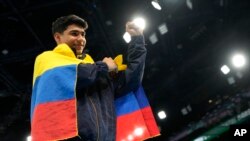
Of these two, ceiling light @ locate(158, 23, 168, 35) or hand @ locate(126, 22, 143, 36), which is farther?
ceiling light @ locate(158, 23, 168, 35)

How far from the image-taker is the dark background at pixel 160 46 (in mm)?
6465

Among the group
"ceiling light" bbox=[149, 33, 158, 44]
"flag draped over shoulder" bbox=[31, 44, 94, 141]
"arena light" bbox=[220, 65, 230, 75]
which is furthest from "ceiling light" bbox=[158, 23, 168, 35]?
"flag draped over shoulder" bbox=[31, 44, 94, 141]

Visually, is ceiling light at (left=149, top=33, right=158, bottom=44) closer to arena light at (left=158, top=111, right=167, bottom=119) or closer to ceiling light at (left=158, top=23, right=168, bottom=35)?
ceiling light at (left=158, top=23, right=168, bottom=35)

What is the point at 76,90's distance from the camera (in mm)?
2158

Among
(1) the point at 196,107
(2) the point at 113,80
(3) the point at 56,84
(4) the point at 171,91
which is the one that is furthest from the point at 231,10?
(3) the point at 56,84

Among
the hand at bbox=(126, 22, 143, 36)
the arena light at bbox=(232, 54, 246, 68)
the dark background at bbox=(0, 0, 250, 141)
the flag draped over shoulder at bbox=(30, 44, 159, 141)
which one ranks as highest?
the dark background at bbox=(0, 0, 250, 141)

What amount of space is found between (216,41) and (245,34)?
25.7 inches

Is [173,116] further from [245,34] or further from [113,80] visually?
[113,80]

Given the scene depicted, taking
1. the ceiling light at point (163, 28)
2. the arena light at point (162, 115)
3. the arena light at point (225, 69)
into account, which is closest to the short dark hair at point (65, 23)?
the ceiling light at point (163, 28)

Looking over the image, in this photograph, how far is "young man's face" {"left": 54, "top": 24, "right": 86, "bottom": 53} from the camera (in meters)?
2.44

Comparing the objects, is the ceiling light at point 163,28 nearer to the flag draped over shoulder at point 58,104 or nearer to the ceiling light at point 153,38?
the ceiling light at point 153,38

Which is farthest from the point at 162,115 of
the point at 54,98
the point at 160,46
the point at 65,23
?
Result: the point at 54,98

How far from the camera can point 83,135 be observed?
198cm

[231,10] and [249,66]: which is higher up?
[231,10]
